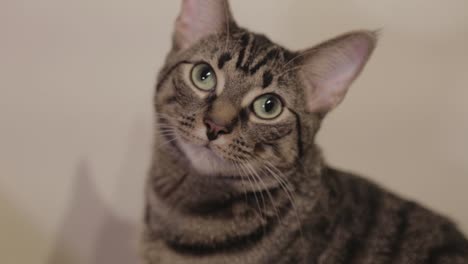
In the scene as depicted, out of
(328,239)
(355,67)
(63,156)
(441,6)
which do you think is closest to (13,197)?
(63,156)

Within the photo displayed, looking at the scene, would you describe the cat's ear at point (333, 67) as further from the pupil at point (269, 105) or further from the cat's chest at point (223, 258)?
the cat's chest at point (223, 258)

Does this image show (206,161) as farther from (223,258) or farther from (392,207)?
(392,207)

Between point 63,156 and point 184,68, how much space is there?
0.60 meters

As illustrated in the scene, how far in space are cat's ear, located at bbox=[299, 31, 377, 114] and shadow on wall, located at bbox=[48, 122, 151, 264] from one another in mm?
601

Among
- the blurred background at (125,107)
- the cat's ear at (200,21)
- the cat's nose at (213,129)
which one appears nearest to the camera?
the cat's nose at (213,129)

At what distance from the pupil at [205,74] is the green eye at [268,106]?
0.10m

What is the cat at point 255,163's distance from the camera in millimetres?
864

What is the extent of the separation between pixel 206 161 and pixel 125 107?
20.5 inches

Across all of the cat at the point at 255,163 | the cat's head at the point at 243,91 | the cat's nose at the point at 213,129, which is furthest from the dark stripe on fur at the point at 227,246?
the cat's nose at the point at 213,129

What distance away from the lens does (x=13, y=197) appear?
1.31 meters

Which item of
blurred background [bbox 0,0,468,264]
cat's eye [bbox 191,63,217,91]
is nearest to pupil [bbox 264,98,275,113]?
cat's eye [bbox 191,63,217,91]

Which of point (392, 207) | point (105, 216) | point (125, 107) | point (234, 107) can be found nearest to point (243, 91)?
point (234, 107)

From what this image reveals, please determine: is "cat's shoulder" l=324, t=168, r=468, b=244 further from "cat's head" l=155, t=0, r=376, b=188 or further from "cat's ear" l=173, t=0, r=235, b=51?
"cat's ear" l=173, t=0, r=235, b=51

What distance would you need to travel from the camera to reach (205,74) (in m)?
0.89
